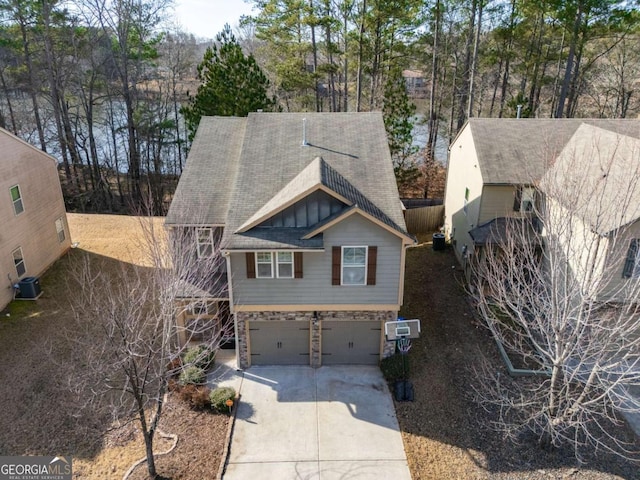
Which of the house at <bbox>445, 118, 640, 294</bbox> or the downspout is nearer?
the downspout

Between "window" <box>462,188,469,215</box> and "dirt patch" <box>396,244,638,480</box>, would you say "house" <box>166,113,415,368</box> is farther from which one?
"window" <box>462,188,469,215</box>

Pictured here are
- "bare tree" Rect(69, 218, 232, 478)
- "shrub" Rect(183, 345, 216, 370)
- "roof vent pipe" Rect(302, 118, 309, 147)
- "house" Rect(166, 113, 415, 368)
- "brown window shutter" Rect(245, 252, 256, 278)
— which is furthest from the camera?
"roof vent pipe" Rect(302, 118, 309, 147)

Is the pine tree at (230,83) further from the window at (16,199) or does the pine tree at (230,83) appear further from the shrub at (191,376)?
the shrub at (191,376)

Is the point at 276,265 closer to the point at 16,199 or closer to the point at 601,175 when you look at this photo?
the point at 601,175

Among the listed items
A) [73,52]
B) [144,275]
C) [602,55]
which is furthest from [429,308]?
[73,52]

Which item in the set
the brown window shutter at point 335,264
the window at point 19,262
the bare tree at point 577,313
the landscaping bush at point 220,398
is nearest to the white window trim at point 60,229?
the window at point 19,262

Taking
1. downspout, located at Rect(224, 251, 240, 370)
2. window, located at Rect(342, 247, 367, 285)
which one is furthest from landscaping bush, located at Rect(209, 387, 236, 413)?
window, located at Rect(342, 247, 367, 285)

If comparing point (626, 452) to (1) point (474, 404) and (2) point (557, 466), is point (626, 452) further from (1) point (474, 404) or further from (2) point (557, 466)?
(1) point (474, 404)
